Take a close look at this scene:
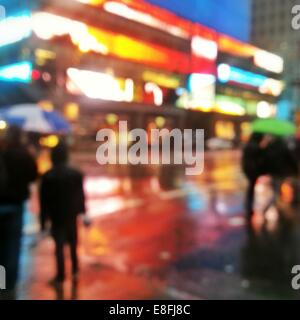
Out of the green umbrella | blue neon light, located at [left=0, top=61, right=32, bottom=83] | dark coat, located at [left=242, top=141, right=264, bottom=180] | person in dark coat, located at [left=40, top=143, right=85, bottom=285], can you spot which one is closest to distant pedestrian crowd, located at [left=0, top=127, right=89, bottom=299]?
person in dark coat, located at [left=40, top=143, right=85, bottom=285]

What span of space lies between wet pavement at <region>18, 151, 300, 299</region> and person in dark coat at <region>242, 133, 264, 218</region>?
179mm

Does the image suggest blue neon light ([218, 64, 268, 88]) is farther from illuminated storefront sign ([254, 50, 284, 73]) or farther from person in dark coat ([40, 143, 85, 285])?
person in dark coat ([40, 143, 85, 285])

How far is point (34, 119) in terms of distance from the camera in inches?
187

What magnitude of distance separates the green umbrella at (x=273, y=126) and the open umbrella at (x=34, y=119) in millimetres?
2032

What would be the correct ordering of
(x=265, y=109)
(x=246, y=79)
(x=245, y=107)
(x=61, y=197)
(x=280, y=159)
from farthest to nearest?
(x=280, y=159) < (x=245, y=107) < (x=265, y=109) < (x=246, y=79) < (x=61, y=197)

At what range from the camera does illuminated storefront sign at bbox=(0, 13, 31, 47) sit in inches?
156

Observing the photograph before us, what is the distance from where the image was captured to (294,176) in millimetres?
6594

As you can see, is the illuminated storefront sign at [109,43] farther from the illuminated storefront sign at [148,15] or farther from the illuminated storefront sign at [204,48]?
the illuminated storefront sign at [148,15]

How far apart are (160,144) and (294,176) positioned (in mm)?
3142

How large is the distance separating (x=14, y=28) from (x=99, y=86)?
1.59 metres

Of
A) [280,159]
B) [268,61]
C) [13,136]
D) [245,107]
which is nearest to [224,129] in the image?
[245,107]

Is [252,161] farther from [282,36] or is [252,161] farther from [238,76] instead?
[282,36]
